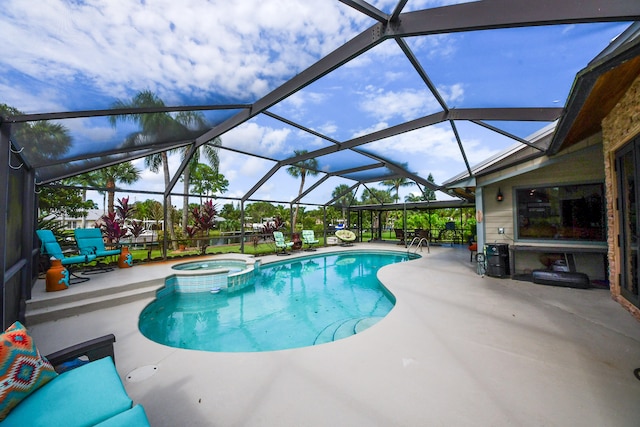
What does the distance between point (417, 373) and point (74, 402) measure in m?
2.51

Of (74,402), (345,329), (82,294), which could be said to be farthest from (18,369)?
(82,294)

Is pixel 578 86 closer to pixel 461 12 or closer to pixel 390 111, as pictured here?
pixel 461 12

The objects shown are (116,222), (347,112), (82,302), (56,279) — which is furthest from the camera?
(116,222)

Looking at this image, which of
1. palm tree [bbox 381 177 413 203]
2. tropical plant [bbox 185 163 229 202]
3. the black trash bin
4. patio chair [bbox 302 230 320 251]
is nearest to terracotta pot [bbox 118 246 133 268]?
patio chair [bbox 302 230 320 251]

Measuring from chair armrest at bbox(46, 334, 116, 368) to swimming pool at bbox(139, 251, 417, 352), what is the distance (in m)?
1.71

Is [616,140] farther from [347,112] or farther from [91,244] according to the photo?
[91,244]

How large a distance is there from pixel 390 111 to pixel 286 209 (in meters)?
30.2

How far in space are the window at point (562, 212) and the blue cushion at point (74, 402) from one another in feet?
25.6

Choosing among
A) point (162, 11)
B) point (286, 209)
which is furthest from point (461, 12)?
point (286, 209)

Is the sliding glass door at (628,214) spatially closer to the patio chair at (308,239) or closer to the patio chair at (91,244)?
the patio chair at (308,239)

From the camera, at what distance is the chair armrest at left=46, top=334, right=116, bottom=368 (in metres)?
1.74

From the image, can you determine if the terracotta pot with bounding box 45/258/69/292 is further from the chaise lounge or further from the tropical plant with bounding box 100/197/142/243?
the tropical plant with bounding box 100/197/142/243

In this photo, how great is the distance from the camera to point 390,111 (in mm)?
5387

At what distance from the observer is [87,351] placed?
1917 mm
